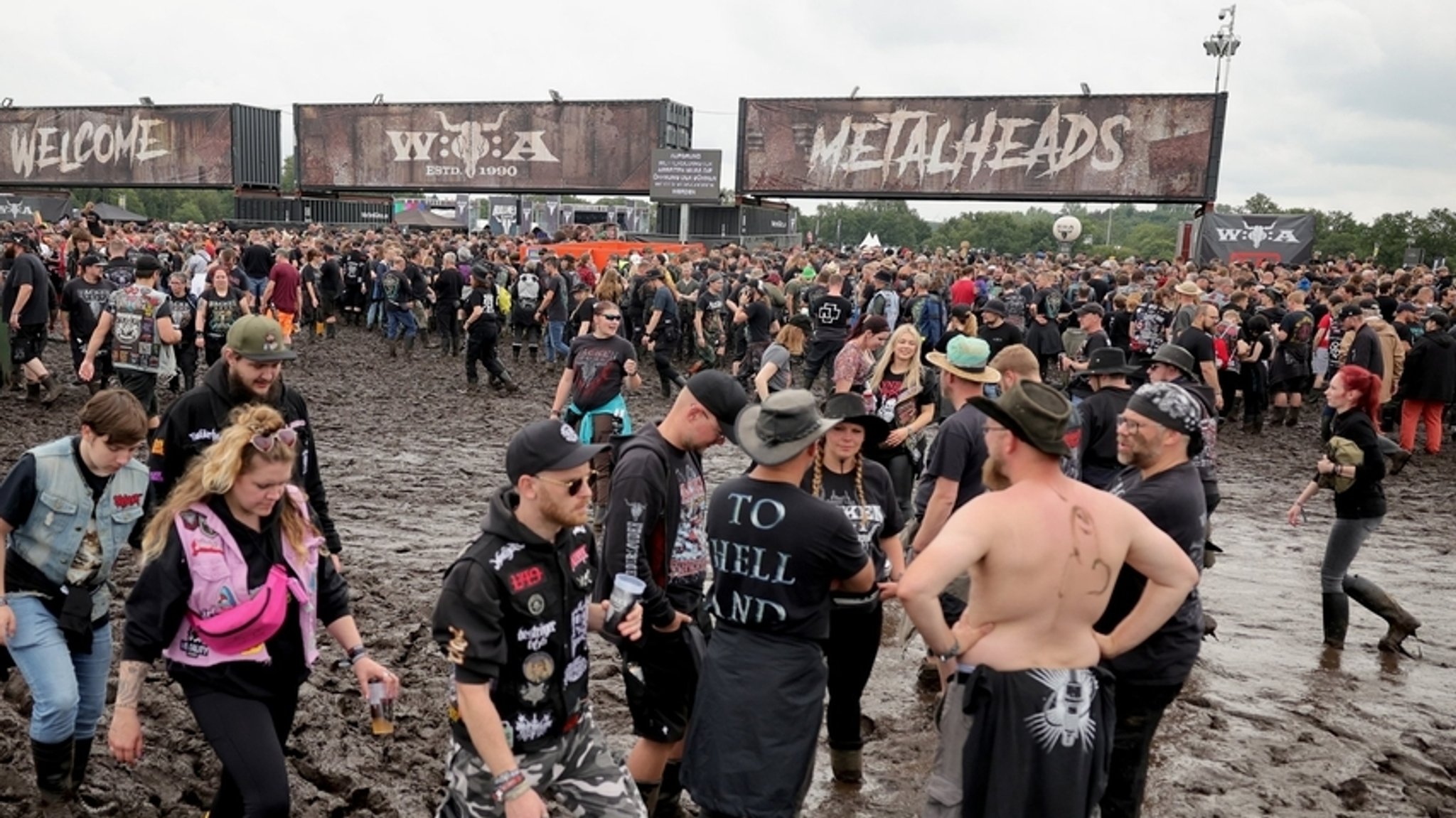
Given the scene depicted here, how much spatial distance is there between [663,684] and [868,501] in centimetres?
124

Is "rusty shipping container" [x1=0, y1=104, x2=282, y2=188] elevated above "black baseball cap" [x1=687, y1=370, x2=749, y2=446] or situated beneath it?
elevated above

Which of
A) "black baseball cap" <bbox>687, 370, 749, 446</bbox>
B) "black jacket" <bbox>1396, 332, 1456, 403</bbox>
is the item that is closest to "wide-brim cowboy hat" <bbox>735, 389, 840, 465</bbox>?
"black baseball cap" <bbox>687, 370, 749, 446</bbox>

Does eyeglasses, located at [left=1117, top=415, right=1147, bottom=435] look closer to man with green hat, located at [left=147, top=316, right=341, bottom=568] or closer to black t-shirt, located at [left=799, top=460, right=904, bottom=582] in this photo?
black t-shirt, located at [left=799, top=460, right=904, bottom=582]

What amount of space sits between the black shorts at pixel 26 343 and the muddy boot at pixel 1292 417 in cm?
1579

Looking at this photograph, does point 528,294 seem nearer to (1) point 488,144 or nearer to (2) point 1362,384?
(2) point 1362,384

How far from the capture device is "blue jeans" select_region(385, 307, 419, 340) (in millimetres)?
18938

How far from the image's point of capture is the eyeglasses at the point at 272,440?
3264mm

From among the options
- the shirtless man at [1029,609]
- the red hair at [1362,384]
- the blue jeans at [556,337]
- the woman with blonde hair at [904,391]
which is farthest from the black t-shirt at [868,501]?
the blue jeans at [556,337]

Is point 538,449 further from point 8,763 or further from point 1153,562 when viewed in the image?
point 8,763

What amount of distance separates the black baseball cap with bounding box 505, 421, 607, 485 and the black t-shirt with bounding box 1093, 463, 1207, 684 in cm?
195

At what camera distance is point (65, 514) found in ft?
12.6

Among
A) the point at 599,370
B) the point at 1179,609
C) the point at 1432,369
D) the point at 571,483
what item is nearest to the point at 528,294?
the point at 599,370

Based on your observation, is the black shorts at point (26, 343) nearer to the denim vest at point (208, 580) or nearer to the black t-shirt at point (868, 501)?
the denim vest at point (208, 580)

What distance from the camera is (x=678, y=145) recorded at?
36.1 m
